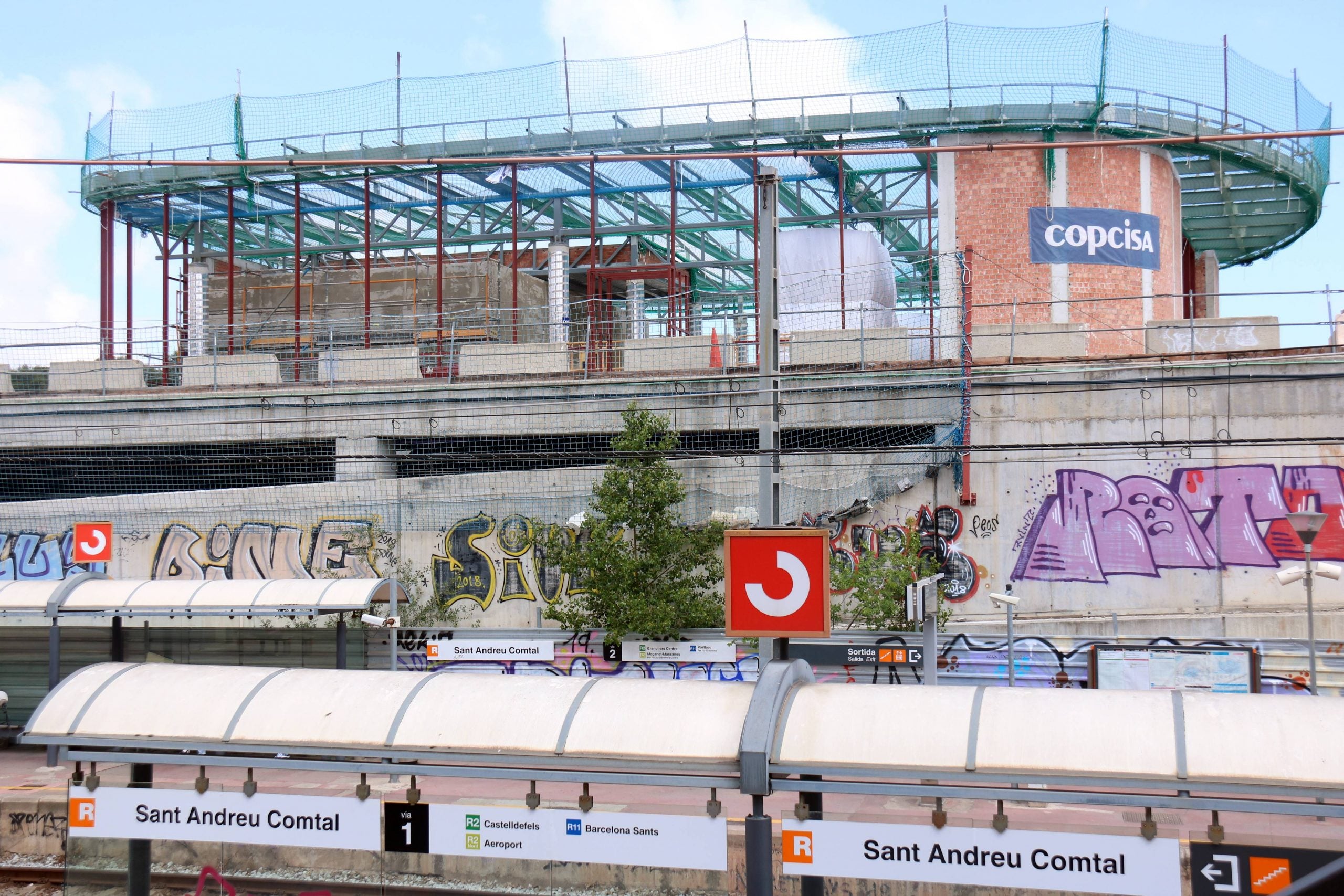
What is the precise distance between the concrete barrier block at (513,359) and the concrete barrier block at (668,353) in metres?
1.42

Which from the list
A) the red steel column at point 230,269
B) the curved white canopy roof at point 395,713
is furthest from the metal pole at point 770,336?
the red steel column at point 230,269

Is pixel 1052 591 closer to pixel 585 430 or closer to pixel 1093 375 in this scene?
pixel 1093 375

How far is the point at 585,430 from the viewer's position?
24047 mm

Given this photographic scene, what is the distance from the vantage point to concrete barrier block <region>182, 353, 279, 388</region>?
26.7m

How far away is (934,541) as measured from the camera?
854 inches

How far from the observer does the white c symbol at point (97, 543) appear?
1983 cm

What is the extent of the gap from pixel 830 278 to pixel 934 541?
9.04 metres

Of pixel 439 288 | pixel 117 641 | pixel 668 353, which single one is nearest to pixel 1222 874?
pixel 117 641

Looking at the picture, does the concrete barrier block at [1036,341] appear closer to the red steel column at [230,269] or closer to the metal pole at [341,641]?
the metal pole at [341,641]

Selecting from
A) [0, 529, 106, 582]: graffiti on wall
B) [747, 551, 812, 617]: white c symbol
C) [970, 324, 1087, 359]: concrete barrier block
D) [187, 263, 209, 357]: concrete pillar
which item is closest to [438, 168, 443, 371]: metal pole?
[187, 263, 209, 357]: concrete pillar

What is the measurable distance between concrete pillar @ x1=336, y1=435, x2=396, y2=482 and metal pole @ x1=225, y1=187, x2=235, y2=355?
5.98 metres

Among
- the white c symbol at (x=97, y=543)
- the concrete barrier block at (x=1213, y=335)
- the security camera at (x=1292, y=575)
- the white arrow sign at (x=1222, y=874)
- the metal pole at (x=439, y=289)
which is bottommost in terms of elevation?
the white arrow sign at (x=1222, y=874)

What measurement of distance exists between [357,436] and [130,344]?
34.3ft

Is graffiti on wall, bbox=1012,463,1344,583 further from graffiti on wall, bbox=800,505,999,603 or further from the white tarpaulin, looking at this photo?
the white tarpaulin
